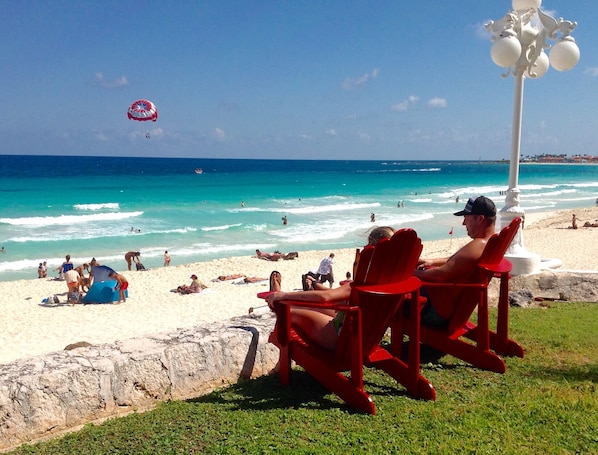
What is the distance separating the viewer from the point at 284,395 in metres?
3.41

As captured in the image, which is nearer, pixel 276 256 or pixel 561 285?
pixel 561 285

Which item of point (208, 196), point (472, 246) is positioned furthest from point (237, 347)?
point (208, 196)

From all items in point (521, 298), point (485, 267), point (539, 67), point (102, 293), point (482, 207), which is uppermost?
point (539, 67)

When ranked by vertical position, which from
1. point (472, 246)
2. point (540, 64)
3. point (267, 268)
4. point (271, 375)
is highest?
point (540, 64)

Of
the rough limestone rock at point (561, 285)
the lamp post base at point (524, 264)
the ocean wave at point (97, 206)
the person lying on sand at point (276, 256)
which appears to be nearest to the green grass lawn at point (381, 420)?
the rough limestone rock at point (561, 285)

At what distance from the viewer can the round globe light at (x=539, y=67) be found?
754 centimetres

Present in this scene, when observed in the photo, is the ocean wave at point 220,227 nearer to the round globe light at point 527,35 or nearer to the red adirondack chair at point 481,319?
the round globe light at point 527,35

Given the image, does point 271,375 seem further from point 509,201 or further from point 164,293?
point 164,293

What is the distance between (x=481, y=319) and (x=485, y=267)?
0.46m

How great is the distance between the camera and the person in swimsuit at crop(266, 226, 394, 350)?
309 cm

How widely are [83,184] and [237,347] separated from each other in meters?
65.7

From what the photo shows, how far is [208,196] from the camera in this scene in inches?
2030

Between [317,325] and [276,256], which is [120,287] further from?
[317,325]

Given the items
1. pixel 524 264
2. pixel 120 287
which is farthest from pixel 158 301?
pixel 524 264
